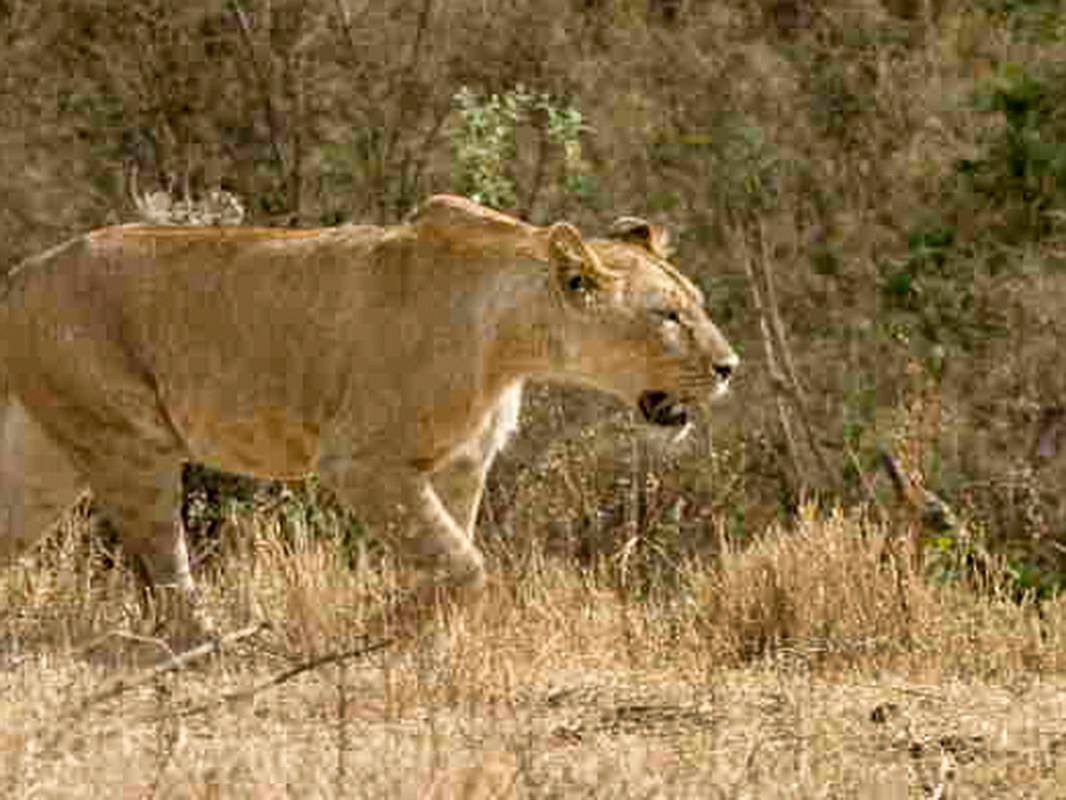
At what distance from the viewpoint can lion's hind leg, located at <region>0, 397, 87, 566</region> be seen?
7895 mm

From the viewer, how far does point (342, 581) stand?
834 cm

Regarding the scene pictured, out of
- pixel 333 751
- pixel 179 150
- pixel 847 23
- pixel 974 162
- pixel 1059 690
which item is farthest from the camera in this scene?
pixel 847 23

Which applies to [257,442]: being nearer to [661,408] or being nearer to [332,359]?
[332,359]

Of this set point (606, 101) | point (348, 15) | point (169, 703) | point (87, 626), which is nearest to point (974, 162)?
point (606, 101)

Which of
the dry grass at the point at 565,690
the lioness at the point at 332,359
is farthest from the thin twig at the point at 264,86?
the lioness at the point at 332,359

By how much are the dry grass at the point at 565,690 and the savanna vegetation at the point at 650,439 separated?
20mm

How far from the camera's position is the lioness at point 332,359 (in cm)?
720

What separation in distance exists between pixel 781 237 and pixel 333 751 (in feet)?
33.3

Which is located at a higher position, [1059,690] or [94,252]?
[94,252]

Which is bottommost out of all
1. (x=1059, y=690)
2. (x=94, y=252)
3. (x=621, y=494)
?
(x=621, y=494)

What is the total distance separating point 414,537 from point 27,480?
169 centimetres

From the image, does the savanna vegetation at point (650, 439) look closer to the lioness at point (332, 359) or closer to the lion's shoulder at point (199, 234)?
the lioness at point (332, 359)

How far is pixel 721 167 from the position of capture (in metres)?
15.3

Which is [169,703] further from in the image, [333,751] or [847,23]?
[847,23]
